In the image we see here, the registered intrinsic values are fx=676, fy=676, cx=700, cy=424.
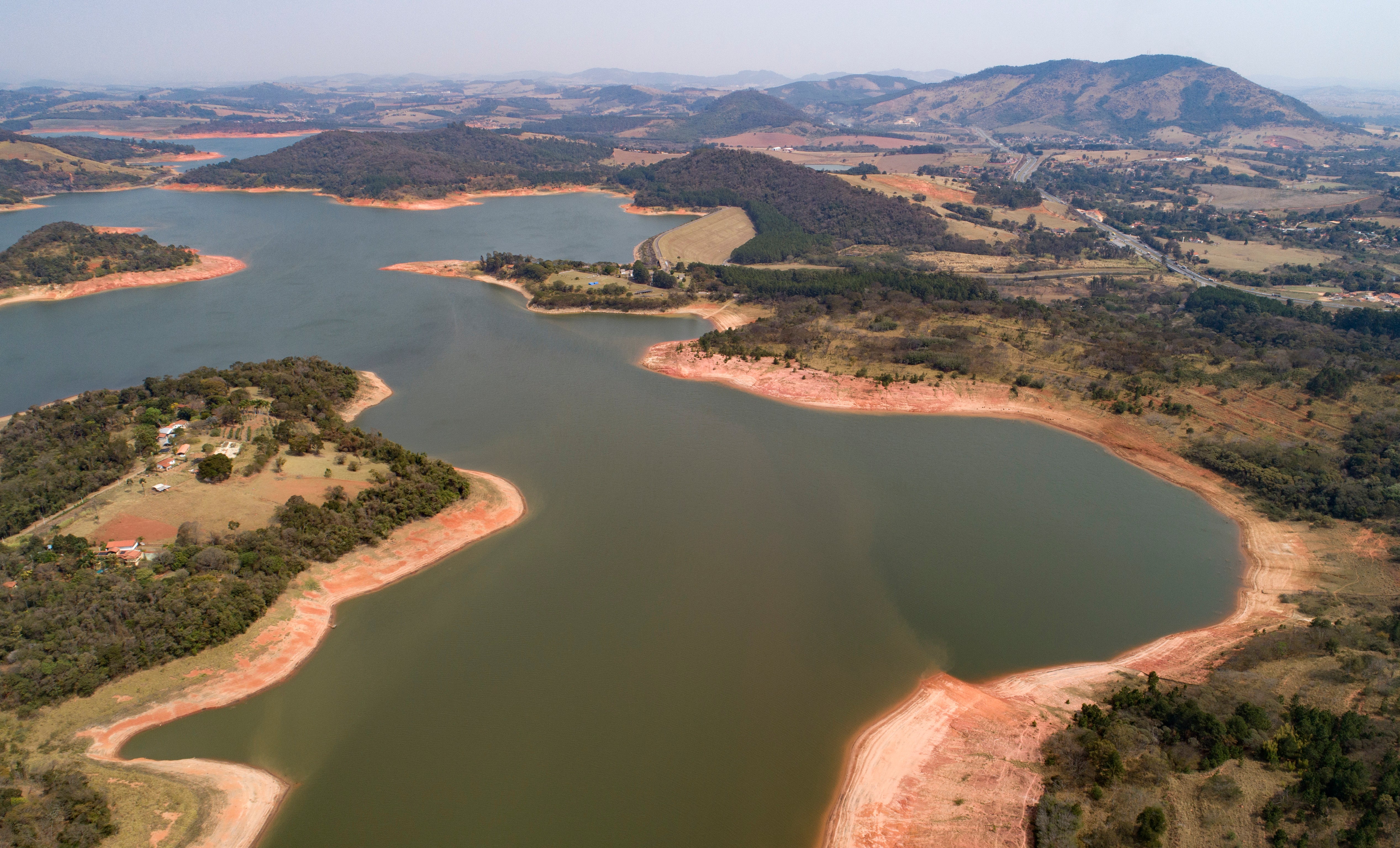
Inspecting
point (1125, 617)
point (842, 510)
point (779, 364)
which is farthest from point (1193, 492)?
point (779, 364)

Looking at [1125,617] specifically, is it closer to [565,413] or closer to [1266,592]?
[1266,592]

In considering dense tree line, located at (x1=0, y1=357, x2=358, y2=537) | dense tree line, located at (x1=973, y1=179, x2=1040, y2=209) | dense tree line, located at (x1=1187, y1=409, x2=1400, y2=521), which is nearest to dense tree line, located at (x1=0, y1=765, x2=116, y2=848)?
dense tree line, located at (x1=0, y1=357, x2=358, y2=537)

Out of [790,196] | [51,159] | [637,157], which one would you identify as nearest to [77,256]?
[51,159]

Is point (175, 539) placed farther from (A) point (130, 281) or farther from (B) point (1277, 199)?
(B) point (1277, 199)

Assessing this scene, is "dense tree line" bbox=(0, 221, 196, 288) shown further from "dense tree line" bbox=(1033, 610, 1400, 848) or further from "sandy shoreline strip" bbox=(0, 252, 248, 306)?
"dense tree line" bbox=(1033, 610, 1400, 848)

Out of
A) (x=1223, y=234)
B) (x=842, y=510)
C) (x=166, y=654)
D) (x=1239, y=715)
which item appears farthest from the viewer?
(x=1223, y=234)

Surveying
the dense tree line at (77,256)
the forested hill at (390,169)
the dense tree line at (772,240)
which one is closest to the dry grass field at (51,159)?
the forested hill at (390,169)

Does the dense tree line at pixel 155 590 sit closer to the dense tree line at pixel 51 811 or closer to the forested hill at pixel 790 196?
the dense tree line at pixel 51 811
